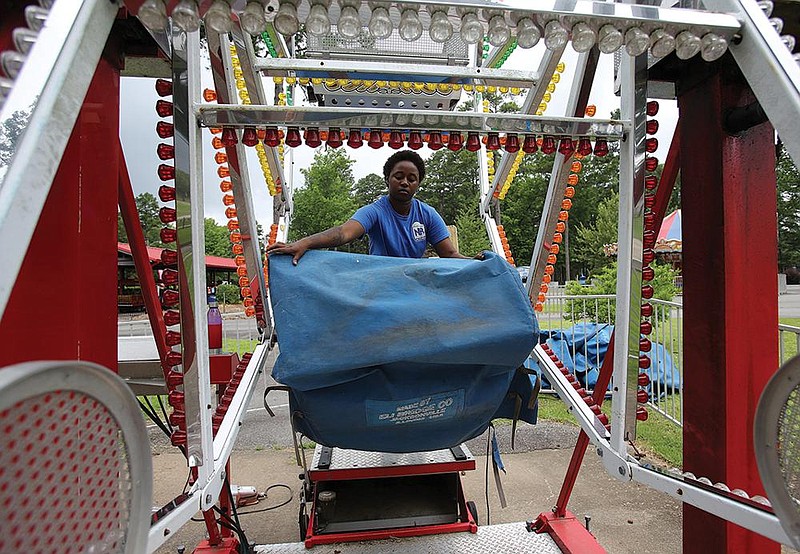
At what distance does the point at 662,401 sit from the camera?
21.5 ft

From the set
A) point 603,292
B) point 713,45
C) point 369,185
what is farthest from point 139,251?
point 369,185

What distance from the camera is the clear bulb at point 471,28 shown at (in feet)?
4.01

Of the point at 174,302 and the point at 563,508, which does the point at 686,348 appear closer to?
the point at 563,508

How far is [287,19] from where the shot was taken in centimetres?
117

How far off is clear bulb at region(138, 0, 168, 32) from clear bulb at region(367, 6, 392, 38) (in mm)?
467

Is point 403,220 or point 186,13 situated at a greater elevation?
point 186,13

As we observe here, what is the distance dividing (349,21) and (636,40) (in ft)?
2.45

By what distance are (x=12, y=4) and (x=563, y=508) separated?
319 cm

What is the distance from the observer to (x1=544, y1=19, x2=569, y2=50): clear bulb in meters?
1.27

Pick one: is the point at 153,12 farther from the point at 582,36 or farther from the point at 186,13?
the point at 582,36

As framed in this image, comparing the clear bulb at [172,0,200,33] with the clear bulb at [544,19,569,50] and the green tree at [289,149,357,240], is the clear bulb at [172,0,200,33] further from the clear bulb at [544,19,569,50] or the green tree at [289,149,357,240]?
the green tree at [289,149,357,240]

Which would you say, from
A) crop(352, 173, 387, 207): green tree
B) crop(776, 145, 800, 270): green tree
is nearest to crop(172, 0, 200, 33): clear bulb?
crop(776, 145, 800, 270): green tree

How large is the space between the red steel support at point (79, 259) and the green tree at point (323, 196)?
18762mm

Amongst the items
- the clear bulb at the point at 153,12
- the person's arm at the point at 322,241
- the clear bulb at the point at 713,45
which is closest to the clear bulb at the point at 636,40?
the clear bulb at the point at 713,45
